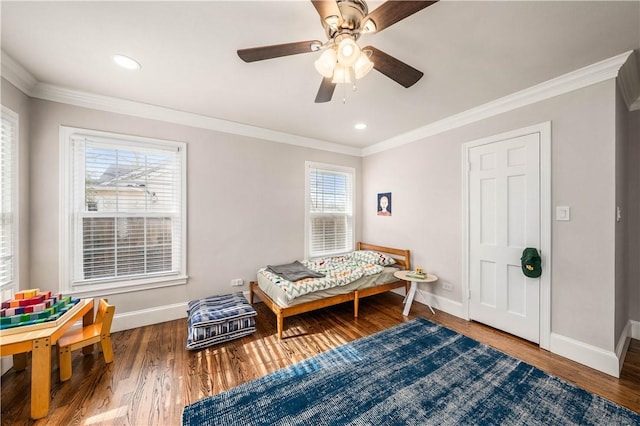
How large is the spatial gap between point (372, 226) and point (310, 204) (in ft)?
4.07

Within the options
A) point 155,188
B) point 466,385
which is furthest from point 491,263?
point 155,188

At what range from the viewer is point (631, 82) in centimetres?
216

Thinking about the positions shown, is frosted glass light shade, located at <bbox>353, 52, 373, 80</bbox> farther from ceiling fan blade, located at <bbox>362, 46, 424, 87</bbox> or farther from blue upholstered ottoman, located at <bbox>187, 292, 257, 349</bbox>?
blue upholstered ottoman, located at <bbox>187, 292, 257, 349</bbox>

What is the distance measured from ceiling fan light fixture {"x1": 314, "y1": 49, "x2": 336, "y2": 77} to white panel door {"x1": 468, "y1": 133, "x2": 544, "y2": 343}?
2291 millimetres

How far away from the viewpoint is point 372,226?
4.36m

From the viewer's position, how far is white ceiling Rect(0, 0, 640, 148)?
4.84 ft

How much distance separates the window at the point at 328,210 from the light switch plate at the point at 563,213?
2759 mm

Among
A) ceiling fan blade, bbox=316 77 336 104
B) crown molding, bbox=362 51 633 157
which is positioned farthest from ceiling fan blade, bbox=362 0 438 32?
crown molding, bbox=362 51 633 157

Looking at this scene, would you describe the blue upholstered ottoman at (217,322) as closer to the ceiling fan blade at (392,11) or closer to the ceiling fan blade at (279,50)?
the ceiling fan blade at (279,50)

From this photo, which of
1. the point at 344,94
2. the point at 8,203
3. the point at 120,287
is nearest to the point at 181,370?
the point at 120,287

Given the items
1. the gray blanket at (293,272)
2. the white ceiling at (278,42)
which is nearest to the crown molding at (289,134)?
the white ceiling at (278,42)

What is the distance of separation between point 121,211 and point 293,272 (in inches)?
83.0

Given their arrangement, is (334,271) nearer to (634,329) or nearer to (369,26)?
(369,26)

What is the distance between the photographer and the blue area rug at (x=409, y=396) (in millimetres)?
1550
